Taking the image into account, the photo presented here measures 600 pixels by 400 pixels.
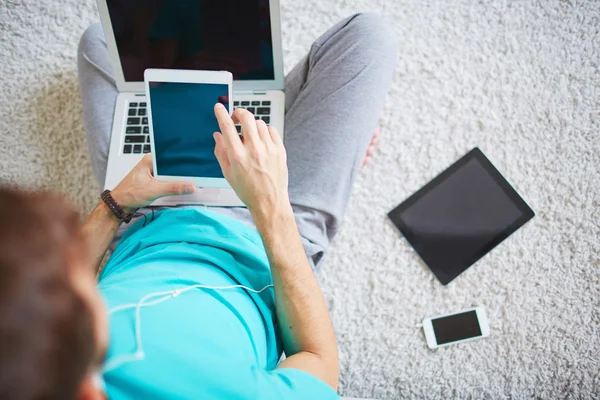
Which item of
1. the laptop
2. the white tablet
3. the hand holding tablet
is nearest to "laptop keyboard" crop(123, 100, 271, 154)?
the laptop

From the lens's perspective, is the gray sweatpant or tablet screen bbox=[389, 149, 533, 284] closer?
the gray sweatpant

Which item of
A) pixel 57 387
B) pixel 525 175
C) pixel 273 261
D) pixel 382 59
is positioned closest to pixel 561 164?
pixel 525 175

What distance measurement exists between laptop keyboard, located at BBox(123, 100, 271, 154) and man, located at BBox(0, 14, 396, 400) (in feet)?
0.17

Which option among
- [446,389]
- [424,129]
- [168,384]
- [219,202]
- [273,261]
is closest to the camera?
[168,384]

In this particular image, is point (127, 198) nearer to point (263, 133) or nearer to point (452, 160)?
point (263, 133)

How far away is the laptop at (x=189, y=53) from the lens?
31.5 inches

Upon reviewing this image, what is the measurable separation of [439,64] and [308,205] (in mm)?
542

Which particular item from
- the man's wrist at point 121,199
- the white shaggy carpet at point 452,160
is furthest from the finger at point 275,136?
the white shaggy carpet at point 452,160

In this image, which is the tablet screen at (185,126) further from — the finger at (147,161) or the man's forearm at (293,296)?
the man's forearm at (293,296)

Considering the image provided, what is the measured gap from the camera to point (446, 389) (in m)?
1.01

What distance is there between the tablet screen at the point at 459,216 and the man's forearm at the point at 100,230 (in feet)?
1.89

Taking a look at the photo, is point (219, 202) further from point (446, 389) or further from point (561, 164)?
point (561, 164)

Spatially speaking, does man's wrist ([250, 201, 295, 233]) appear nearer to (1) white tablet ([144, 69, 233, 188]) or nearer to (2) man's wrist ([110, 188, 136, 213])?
(1) white tablet ([144, 69, 233, 188])

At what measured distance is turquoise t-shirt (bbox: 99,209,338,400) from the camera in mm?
522
